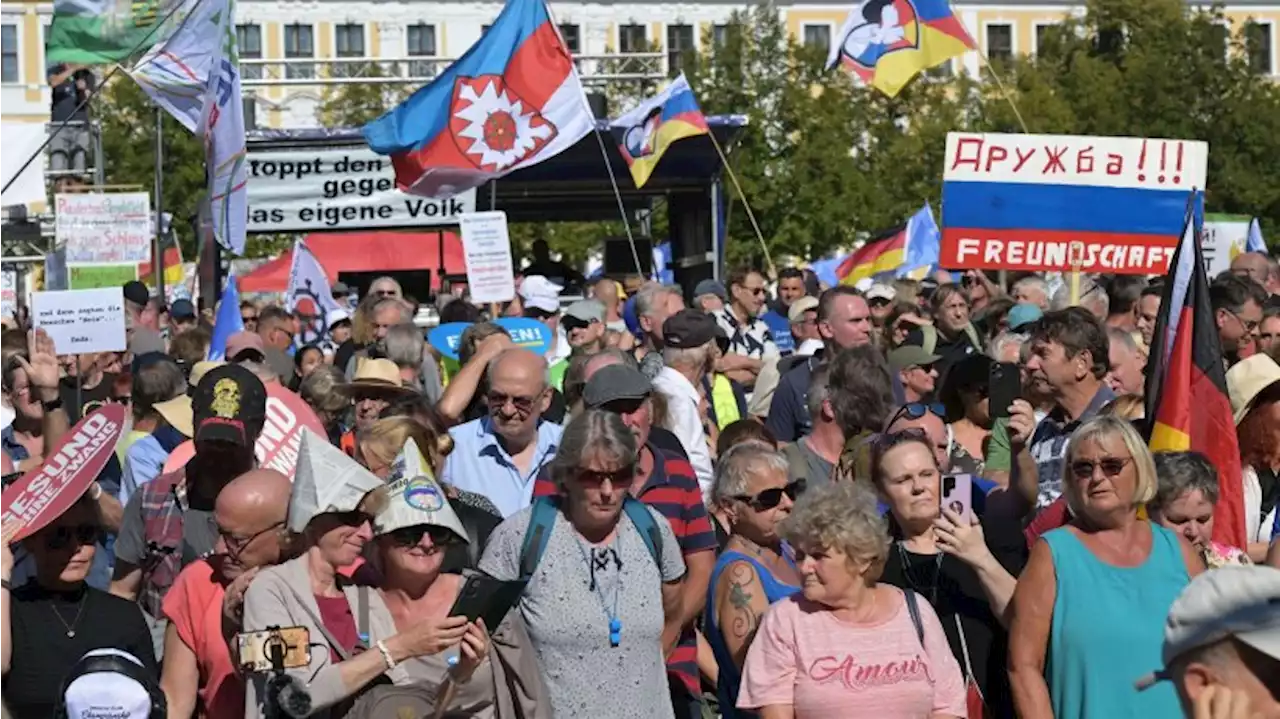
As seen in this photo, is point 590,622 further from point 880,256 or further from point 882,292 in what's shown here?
point 880,256

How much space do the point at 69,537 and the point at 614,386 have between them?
6.19 feet

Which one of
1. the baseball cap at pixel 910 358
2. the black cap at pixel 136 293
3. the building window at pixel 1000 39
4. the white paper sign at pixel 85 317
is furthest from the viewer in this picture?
the building window at pixel 1000 39

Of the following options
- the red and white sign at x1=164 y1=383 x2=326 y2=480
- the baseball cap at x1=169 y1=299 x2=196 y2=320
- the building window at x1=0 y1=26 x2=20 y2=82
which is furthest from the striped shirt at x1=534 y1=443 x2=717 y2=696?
the building window at x1=0 y1=26 x2=20 y2=82

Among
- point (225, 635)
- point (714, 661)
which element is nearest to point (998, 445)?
point (714, 661)

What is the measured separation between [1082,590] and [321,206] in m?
17.6

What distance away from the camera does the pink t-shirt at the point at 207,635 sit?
6.26 metres

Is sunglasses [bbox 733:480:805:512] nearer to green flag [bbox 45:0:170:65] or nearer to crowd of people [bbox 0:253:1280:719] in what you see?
crowd of people [bbox 0:253:1280:719]

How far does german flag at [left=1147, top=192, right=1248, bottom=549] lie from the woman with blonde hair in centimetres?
103

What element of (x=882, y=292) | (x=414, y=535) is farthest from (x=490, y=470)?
(x=882, y=292)

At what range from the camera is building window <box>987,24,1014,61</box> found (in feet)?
283

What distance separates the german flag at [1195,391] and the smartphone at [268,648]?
285 centimetres

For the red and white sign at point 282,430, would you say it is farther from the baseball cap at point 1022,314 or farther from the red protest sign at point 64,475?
the baseball cap at point 1022,314

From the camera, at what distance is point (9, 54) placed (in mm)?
83812

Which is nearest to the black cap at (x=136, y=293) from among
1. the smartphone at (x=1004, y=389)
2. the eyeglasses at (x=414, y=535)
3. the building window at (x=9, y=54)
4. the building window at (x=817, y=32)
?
the smartphone at (x=1004, y=389)
